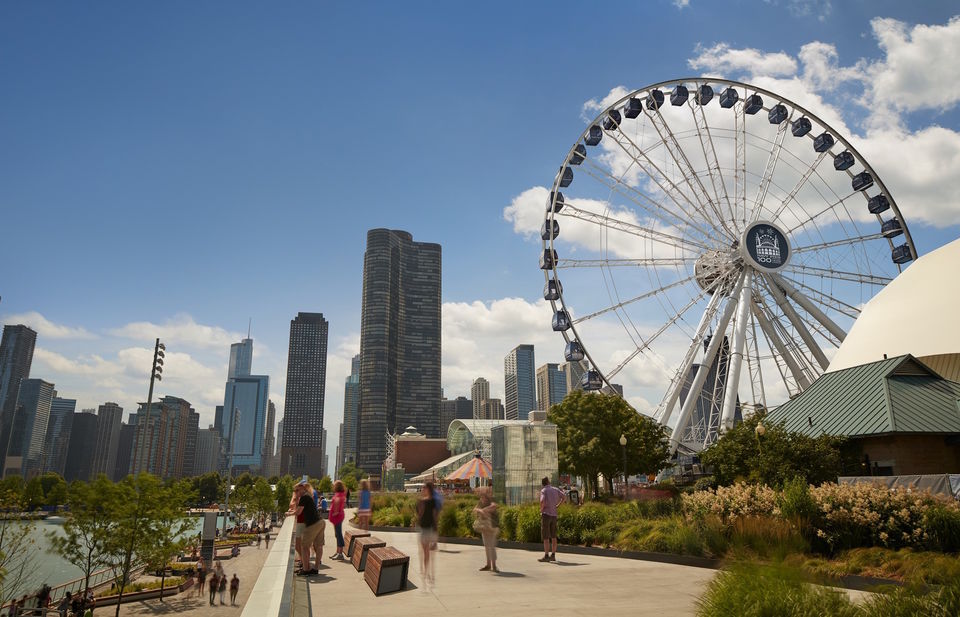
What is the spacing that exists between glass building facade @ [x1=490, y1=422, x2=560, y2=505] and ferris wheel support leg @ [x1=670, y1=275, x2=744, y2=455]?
16848mm

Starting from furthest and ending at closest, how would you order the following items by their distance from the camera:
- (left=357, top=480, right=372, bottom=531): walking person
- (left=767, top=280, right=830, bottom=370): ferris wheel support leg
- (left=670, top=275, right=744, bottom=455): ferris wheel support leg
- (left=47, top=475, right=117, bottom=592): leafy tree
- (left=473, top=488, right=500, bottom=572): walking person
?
(left=767, top=280, right=830, bottom=370): ferris wheel support leg
(left=670, top=275, right=744, bottom=455): ferris wheel support leg
(left=47, top=475, right=117, bottom=592): leafy tree
(left=357, top=480, right=372, bottom=531): walking person
(left=473, top=488, right=500, bottom=572): walking person

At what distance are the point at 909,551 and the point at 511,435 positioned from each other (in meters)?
12.8

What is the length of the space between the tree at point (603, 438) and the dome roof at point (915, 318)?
40.7 feet

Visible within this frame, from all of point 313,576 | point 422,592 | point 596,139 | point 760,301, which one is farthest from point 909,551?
point 596,139

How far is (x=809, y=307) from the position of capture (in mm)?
38406

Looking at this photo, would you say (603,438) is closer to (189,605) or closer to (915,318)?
(915,318)

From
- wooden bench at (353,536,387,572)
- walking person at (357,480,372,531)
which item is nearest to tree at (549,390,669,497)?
walking person at (357,480,372,531)

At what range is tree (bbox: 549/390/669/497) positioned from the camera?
39750mm

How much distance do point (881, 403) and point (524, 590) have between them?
70.2 ft

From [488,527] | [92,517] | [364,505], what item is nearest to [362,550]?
[488,527]

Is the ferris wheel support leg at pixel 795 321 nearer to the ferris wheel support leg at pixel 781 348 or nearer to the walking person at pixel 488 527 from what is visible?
the ferris wheel support leg at pixel 781 348

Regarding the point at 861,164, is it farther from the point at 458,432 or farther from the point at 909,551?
the point at 458,432

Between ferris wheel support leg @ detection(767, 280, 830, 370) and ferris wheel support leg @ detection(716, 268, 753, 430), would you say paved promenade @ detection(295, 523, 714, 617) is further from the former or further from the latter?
ferris wheel support leg @ detection(767, 280, 830, 370)

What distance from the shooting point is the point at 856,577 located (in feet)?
34.7
